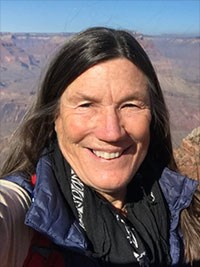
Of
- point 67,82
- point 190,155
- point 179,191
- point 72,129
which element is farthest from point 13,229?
point 190,155

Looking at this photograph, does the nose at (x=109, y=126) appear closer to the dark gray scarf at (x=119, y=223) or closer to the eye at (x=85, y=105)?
the eye at (x=85, y=105)

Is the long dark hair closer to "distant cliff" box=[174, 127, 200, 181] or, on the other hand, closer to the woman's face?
the woman's face

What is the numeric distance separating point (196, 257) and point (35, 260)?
1209mm

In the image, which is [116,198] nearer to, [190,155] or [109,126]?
[109,126]

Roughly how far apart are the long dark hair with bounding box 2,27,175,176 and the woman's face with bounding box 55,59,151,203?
4 cm

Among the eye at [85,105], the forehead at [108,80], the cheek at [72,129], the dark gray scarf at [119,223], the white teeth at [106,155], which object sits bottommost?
the dark gray scarf at [119,223]

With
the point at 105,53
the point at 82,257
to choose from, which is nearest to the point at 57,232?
the point at 82,257

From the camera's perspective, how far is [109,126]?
2129 millimetres

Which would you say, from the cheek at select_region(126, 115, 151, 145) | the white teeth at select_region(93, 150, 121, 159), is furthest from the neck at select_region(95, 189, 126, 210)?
the cheek at select_region(126, 115, 151, 145)

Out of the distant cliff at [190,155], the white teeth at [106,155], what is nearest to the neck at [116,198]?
the white teeth at [106,155]

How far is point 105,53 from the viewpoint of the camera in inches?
84.4

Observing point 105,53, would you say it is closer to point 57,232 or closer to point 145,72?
point 145,72

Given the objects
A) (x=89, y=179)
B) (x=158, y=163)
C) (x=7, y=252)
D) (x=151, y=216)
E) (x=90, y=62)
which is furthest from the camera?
(x=158, y=163)

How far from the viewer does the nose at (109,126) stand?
212cm
